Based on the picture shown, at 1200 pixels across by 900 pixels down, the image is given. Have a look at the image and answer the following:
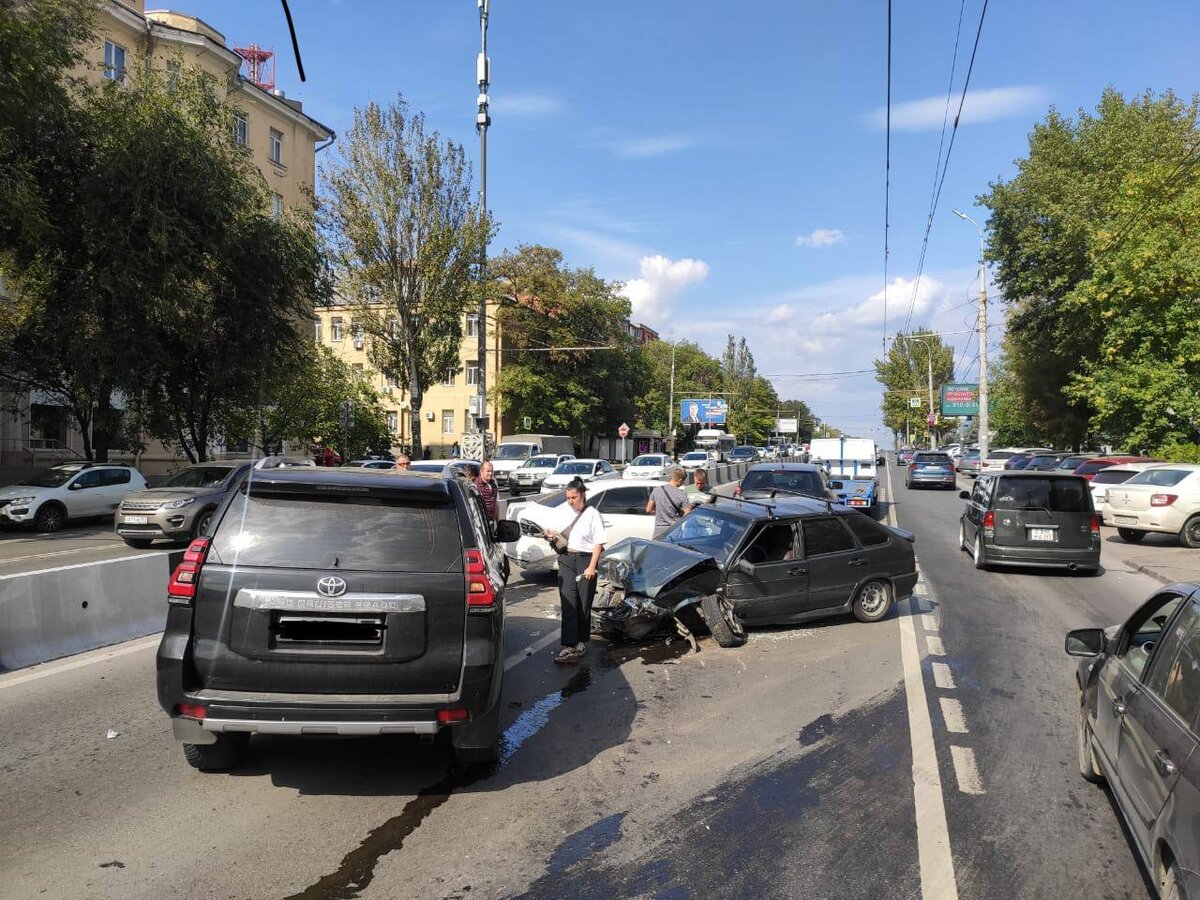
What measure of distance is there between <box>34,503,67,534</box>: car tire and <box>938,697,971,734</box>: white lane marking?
64.6 feet

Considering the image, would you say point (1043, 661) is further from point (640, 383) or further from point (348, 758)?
point (640, 383)

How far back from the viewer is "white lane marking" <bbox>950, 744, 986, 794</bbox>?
4.95 meters

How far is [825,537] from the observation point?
31.2ft

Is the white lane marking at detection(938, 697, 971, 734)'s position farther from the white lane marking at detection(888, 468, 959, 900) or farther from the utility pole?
the utility pole

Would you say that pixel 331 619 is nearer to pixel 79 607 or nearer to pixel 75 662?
pixel 75 662

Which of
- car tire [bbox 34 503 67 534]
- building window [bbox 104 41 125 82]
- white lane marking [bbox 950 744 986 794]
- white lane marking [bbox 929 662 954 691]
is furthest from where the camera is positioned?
building window [bbox 104 41 125 82]

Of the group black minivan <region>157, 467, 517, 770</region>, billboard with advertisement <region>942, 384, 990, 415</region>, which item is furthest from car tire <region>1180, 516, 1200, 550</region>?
billboard with advertisement <region>942, 384, 990, 415</region>

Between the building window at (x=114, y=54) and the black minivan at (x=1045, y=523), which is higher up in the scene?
the building window at (x=114, y=54)

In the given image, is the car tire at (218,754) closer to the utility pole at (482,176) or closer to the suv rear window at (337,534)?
the suv rear window at (337,534)

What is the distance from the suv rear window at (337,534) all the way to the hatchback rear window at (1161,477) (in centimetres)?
1872

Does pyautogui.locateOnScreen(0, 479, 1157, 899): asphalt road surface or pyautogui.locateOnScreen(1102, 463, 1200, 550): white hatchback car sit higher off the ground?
pyautogui.locateOnScreen(1102, 463, 1200, 550): white hatchback car

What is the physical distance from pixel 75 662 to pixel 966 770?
736cm

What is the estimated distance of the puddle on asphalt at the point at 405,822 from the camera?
367 centimetres

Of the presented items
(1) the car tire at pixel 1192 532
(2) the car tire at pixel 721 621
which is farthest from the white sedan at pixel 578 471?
(2) the car tire at pixel 721 621
